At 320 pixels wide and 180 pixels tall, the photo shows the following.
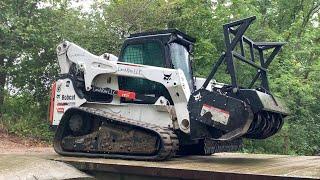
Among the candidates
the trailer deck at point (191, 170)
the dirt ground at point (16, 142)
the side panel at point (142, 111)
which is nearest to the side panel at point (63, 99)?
the side panel at point (142, 111)

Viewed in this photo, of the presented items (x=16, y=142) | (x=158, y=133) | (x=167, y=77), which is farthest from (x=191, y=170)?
(x=16, y=142)

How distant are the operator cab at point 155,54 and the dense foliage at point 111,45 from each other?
5.72 meters

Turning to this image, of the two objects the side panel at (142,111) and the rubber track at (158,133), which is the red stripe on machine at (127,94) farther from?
the rubber track at (158,133)

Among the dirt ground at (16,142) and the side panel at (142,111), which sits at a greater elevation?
the side panel at (142,111)

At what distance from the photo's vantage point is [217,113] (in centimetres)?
591

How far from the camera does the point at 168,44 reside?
22.9 feet

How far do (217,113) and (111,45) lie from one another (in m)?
8.33

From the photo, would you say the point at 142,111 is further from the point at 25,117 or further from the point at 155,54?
the point at 25,117

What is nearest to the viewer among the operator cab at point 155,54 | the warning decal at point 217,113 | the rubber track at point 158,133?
the warning decal at point 217,113

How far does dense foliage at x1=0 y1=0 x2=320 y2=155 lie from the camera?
45.2 feet

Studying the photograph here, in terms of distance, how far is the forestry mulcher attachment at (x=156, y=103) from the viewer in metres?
5.91

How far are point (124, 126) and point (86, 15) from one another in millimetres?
9184

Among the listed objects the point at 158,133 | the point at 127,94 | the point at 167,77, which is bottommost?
the point at 158,133

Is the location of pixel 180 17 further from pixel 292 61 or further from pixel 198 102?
pixel 198 102
